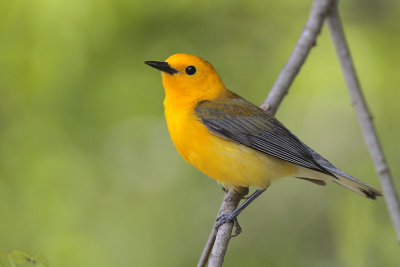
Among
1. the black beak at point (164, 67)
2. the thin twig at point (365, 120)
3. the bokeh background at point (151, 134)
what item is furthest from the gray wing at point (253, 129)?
the bokeh background at point (151, 134)

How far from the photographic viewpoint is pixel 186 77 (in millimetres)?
4453

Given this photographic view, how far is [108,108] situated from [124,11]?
3.79 ft

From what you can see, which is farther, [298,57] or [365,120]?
[298,57]

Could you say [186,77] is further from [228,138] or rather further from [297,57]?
[297,57]

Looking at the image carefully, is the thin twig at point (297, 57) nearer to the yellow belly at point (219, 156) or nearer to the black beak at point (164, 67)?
the yellow belly at point (219, 156)

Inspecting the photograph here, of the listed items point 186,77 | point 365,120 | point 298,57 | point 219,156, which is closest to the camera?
point 219,156

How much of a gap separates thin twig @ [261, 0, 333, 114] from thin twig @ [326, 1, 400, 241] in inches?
4.8

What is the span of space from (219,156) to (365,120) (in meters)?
1.57

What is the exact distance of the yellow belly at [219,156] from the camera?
4.02m

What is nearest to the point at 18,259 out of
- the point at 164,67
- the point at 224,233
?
the point at 224,233

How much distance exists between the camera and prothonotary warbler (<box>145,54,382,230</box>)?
4066mm

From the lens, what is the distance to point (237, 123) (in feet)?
14.6

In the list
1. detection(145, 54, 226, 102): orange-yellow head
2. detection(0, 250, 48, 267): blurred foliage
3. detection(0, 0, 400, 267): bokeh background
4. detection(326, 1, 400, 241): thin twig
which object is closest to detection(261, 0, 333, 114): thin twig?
detection(326, 1, 400, 241): thin twig

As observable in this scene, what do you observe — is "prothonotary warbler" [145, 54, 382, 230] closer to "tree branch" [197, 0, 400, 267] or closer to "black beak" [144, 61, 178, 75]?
"black beak" [144, 61, 178, 75]
